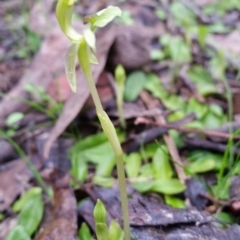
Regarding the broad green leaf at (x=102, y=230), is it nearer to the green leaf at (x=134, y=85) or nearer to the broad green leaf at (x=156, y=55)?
the green leaf at (x=134, y=85)

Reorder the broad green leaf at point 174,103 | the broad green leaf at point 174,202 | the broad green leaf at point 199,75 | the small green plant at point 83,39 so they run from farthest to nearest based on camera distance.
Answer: the broad green leaf at point 199,75 → the broad green leaf at point 174,103 → the broad green leaf at point 174,202 → the small green plant at point 83,39

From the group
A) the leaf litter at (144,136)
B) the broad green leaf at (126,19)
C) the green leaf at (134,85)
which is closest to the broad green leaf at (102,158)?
the leaf litter at (144,136)

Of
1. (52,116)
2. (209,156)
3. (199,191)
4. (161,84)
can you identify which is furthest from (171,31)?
(199,191)

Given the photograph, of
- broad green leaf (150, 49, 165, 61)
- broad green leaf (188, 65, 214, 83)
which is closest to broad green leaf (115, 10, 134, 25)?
broad green leaf (150, 49, 165, 61)

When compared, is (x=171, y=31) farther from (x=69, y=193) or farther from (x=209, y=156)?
(x=69, y=193)

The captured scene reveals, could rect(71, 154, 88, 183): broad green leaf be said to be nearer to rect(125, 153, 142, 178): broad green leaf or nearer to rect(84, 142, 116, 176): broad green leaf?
rect(84, 142, 116, 176): broad green leaf

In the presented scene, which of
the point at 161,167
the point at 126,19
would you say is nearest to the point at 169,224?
the point at 161,167

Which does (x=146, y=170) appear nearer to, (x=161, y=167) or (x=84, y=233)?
(x=161, y=167)
